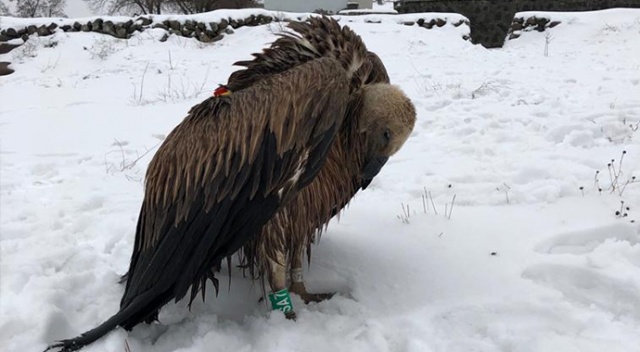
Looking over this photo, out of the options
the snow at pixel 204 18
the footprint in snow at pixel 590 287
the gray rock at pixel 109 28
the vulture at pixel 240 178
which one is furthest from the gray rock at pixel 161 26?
the footprint in snow at pixel 590 287

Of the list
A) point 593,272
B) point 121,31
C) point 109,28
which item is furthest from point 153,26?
point 593,272

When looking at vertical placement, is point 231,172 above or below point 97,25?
below

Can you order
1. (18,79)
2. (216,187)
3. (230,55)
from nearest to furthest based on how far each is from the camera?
(216,187) < (18,79) < (230,55)

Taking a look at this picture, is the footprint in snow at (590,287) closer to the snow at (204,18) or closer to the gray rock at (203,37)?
the snow at (204,18)

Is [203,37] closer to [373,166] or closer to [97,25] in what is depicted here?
[97,25]

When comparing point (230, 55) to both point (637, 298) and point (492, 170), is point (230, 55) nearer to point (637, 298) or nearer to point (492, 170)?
point (492, 170)

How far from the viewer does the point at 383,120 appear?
219 centimetres

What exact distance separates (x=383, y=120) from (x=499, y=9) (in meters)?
16.2

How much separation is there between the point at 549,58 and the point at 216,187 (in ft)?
31.2

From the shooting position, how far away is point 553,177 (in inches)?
141

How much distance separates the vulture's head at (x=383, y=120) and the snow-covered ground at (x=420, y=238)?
63cm

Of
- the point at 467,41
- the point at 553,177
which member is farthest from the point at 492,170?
the point at 467,41

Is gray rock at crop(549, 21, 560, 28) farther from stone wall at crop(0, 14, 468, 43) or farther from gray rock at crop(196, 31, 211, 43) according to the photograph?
gray rock at crop(196, 31, 211, 43)

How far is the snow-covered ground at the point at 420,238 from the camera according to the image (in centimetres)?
210
